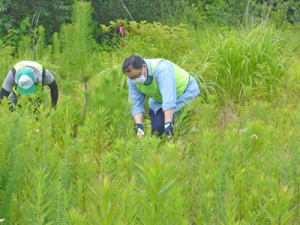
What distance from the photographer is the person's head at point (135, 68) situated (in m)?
3.57

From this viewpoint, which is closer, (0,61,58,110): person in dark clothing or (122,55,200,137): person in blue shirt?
(122,55,200,137): person in blue shirt

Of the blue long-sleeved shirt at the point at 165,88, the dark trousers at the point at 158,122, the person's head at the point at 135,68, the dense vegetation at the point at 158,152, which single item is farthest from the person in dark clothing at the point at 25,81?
the dark trousers at the point at 158,122

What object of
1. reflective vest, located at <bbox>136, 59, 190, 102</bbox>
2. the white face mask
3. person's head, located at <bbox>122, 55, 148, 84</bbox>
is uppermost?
person's head, located at <bbox>122, 55, 148, 84</bbox>

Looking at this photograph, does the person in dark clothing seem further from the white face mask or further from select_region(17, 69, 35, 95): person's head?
the white face mask

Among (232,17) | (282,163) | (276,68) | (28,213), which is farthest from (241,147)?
(232,17)

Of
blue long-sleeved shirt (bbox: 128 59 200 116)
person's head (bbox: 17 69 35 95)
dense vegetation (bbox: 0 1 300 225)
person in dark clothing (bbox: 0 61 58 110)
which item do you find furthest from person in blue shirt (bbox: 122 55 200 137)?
person's head (bbox: 17 69 35 95)

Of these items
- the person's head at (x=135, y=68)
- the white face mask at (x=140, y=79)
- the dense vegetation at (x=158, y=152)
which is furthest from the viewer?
the white face mask at (x=140, y=79)

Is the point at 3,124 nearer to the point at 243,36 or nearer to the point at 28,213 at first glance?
the point at 28,213

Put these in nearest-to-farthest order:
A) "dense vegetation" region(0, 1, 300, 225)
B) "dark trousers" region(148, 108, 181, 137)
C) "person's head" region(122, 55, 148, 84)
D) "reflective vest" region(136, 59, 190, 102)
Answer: "dense vegetation" region(0, 1, 300, 225) < "person's head" region(122, 55, 148, 84) < "reflective vest" region(136, 59, 190, 102) < "dark trousers" region(148, 108, 181, 137)

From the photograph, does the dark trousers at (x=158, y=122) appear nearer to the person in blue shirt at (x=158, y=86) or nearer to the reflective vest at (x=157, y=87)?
the person in blue shirt at (x=158, y=86)

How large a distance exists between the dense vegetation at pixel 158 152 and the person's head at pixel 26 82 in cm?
50

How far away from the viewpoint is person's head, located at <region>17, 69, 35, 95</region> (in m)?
3.74

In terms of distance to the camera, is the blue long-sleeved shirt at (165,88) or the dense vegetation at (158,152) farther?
the blue long-sleeved shirt at (165,88)

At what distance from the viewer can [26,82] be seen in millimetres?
3787
